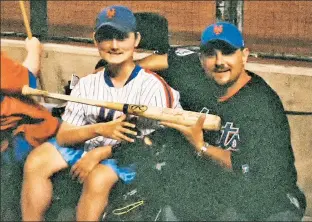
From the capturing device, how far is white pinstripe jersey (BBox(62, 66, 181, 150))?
219 cm

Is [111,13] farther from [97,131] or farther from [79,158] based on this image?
[79,158]

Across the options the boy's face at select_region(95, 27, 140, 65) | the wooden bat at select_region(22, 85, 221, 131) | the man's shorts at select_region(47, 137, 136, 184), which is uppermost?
the boy's face at select_region(95, 27, 140, 65)

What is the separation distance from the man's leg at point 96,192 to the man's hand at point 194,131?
0.26 m

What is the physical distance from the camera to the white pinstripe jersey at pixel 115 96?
2.19 meters

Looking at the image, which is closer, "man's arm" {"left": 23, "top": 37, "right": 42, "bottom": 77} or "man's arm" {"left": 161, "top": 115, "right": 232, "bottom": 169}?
"man's arm" {"left": 161, "top": 115, "right": 232, "bottom": 169}

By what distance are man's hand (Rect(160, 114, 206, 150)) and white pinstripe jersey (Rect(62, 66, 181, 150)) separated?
8 cm

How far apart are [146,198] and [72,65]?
605mm

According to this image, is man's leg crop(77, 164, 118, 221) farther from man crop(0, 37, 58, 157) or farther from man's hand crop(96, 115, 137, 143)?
man crop(0, 37, 58, 157)

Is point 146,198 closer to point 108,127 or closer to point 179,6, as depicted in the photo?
point 108,127

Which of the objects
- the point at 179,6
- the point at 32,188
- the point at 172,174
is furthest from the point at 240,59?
the point at 179,6

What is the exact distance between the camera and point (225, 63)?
2.14m
